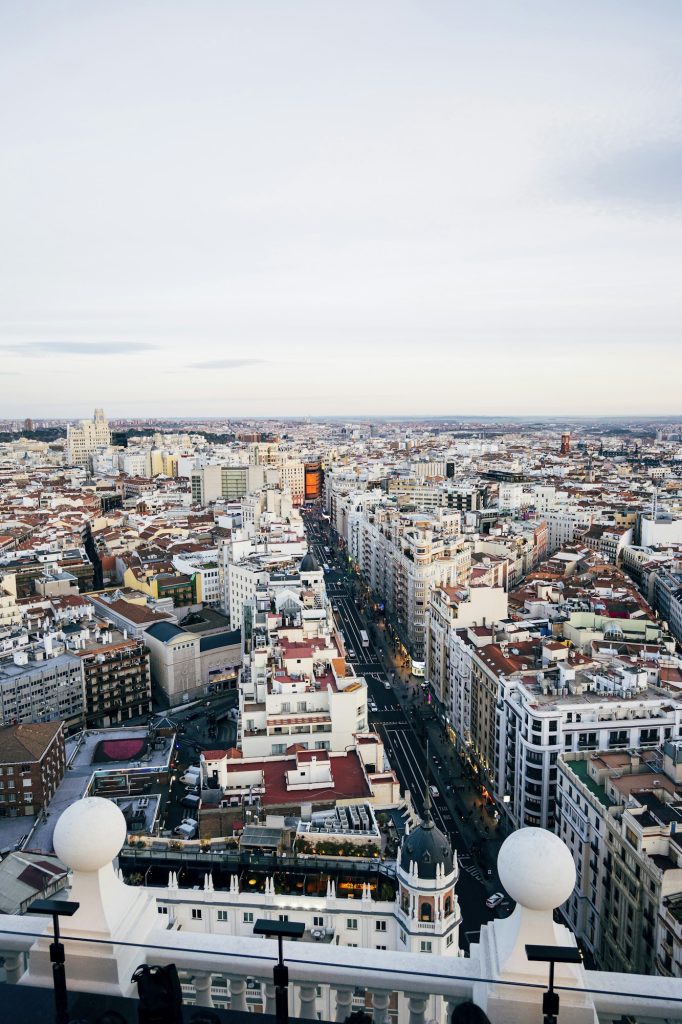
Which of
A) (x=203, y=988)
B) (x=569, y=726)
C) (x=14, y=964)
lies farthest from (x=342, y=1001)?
(x=569, y=726)

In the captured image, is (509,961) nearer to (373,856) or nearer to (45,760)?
(373,856)

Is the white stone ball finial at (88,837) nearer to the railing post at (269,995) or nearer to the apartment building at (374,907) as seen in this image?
the railing post at (269,995)

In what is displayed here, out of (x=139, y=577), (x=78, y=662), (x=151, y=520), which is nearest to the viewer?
(x=78, y=662)

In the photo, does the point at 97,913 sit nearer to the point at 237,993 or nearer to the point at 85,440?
the point at 237,993

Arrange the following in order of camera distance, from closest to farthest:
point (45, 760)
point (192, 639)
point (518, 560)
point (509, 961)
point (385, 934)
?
point (509, 961) → point (385, 934) → point (45, 760) → point (192, 639) → point (518, 560)

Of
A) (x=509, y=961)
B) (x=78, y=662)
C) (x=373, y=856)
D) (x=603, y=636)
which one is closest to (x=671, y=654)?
(x=603, y=636)

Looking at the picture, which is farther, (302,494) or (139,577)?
(302,494)

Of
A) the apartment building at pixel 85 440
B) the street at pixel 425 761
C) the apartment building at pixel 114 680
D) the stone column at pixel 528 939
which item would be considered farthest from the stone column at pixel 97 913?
the apartment building at pixel 85 440
